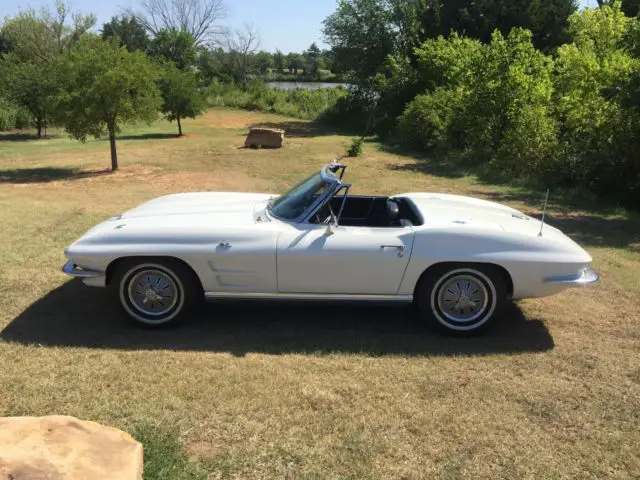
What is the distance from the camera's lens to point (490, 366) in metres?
4.01

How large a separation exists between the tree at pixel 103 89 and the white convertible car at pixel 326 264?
38.0 ft

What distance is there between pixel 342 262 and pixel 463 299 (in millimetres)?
992

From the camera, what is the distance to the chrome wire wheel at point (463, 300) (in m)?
4.33

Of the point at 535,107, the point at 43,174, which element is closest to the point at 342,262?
the point at 535,107

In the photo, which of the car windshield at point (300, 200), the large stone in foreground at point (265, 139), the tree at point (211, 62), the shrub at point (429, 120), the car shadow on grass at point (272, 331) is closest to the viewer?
the car shadow on grass at point (272, 331)

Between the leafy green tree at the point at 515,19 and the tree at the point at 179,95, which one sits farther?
the leafy green tree at the point at 515,19

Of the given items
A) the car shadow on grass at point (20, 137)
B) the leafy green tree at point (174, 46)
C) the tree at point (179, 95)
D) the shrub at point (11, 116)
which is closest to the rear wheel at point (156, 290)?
the tree at point (179, 95)

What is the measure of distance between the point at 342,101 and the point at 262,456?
33.4m

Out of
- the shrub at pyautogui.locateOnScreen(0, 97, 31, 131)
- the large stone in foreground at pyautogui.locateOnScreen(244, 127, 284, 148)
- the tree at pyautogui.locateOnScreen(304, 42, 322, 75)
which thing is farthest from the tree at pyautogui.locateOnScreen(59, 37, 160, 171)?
the tree at pyautogui.locateOnScreen(304, 42, 322, 75)

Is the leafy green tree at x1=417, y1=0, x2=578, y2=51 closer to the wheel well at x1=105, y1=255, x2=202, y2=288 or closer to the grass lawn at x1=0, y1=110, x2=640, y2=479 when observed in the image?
the grass lawn at x1=0, y1=110, x2=640, y2=479

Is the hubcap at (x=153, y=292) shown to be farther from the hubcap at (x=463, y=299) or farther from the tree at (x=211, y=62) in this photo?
the tree at (x=211, y=62)

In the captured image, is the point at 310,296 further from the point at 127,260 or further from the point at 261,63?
the point at 261,63

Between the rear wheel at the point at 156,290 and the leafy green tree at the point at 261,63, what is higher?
the leafy green tree at the point at 261,63

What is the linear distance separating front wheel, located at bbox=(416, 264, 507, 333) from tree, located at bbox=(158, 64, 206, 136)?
75.1 feet
